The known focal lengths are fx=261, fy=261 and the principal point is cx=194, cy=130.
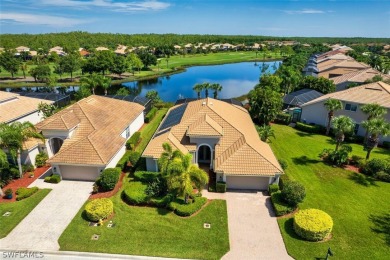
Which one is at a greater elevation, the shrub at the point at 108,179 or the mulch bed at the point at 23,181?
the shrub at the point at 108,179

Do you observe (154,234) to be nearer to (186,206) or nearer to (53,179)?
(186,206)

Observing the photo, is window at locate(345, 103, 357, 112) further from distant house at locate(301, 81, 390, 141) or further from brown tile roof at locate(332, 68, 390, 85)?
brown tile roof at locate(332, 68, 390, 85)

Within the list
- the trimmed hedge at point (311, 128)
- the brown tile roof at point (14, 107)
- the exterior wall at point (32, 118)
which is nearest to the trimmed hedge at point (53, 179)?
the brown tile roof at point (14, 107)

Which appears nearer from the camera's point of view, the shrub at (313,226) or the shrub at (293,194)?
the shrub at (313,226)

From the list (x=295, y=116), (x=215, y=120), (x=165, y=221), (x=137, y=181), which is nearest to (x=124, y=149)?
(x=137, y=181)

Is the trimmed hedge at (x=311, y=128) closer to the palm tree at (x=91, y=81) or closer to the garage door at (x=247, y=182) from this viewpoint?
the garage door at (x=247, y=182)
